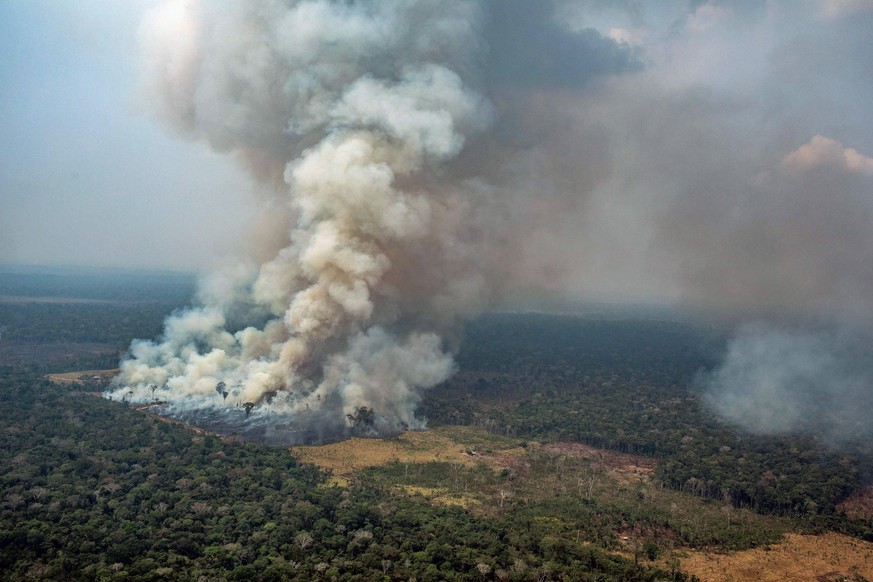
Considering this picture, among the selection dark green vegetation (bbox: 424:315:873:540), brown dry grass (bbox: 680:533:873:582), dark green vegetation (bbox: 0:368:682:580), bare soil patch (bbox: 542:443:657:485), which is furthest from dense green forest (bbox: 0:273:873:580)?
brown dry grass (bbox: 680:533:873:582)

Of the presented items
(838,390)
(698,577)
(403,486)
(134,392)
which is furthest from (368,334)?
(838,390)

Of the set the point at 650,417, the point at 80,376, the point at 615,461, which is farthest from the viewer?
the point at 80,376

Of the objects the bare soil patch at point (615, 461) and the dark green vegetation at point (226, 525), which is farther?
the bare soil patch at point (615, 461)

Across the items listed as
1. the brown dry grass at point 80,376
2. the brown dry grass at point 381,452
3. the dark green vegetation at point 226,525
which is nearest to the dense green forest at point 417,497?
the dark green vegetation at point 226,525

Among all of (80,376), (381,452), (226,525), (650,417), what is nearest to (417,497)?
(381,452)

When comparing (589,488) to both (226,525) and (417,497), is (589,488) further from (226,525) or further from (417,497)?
(226,525)

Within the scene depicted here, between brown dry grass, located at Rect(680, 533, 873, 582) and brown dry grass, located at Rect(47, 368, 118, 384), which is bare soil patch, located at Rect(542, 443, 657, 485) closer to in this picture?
brown dry grass, located at Rect(680, 533, 873, 582)

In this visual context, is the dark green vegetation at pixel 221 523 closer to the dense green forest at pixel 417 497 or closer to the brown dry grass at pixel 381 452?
the dense green forest at pixel 417 497
